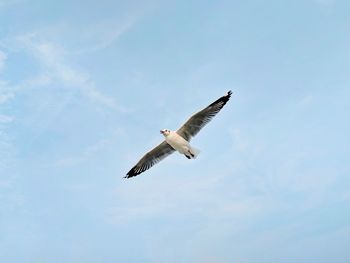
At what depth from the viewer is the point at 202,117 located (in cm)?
3397

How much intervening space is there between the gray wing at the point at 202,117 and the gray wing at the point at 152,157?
2.29 metres

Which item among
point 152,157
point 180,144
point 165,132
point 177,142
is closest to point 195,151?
point 180,144

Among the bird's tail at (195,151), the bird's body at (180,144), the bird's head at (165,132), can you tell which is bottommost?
the bird's tail at (195,151)

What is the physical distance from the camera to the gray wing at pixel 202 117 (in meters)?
33.8

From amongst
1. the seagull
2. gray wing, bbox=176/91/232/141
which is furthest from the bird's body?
gray wing, bbox=176/91/232/141

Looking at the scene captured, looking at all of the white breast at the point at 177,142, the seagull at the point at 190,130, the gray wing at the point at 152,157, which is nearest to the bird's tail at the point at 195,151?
the seagull at the point at 190,130

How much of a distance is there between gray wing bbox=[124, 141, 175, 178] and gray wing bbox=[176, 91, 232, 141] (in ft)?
7.51

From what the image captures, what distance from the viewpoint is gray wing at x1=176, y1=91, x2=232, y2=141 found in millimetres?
33750

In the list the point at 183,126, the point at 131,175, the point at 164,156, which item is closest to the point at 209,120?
the point at 183,126

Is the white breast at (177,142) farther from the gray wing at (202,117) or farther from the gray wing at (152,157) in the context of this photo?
the gray wing at (152,157)

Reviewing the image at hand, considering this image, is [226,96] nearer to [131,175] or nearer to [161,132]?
[161,132]

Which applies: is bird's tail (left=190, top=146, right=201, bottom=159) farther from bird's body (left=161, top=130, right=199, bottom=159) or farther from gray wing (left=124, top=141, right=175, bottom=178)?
gray wing (left=124, top=141, right=175, bottom=178)

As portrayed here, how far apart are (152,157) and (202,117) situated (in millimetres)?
5144

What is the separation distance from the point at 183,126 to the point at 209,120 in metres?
1.63
